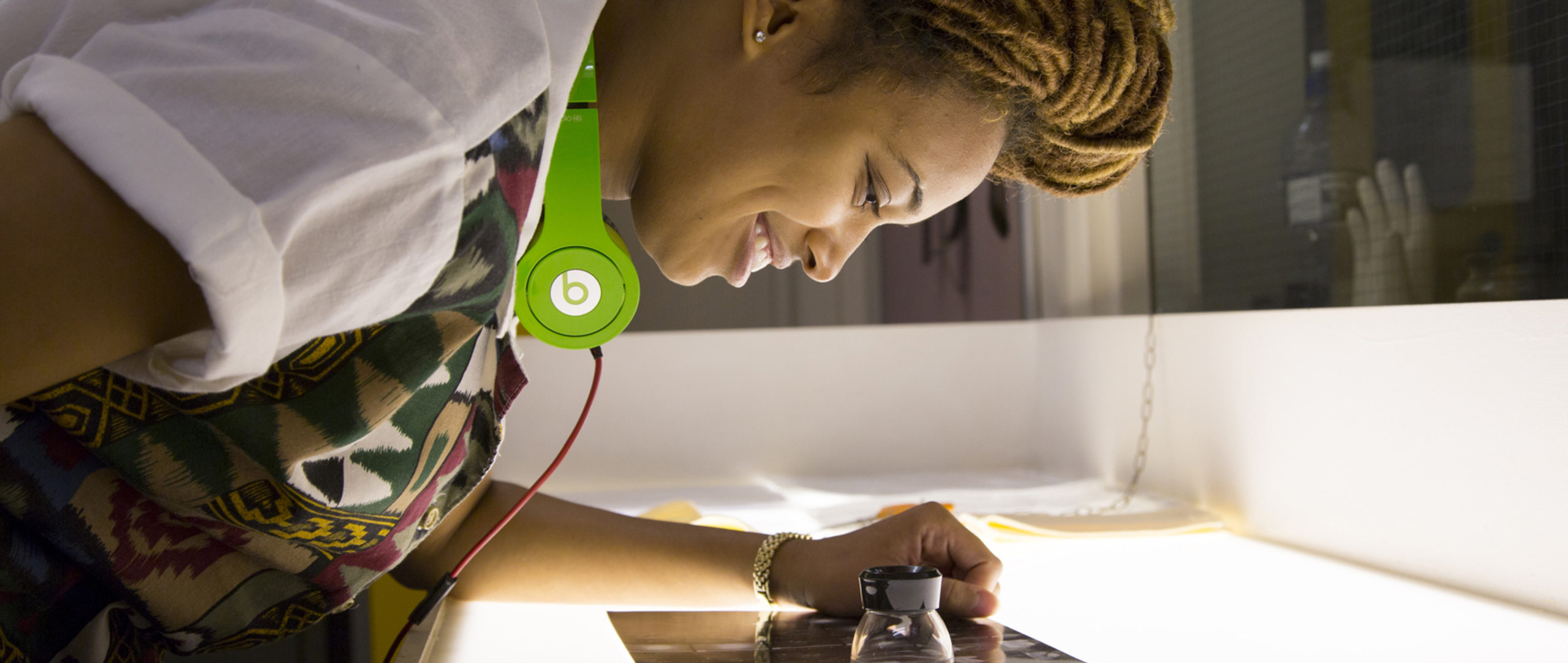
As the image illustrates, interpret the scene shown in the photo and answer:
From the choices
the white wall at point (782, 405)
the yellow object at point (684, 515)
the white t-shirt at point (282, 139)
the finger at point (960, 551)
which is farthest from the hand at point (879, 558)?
the white wall at point (782, 405)

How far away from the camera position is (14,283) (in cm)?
34

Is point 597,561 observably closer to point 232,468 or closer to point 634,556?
point 634,556

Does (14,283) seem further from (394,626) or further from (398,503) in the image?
(394,626)

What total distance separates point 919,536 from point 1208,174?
0.88m

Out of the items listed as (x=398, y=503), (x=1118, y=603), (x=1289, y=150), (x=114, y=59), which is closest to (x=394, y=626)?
(x=398, y=503)

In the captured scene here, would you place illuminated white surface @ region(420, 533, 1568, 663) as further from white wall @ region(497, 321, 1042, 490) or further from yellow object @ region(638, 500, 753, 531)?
white wall @ region(497, 321, 1042, 490)

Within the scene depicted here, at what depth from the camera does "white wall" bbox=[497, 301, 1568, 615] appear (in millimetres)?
911

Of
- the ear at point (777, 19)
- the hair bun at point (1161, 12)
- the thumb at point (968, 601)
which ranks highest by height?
the hair bun at point (1161, 12)

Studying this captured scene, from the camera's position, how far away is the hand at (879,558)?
845mm

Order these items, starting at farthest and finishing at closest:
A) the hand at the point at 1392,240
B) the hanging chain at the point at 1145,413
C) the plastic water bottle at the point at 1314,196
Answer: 1. the hanging chain at the point at 1145,413
2. the plastic water bottle at the point at 1314,196
3. the hand at the point at 1392,240

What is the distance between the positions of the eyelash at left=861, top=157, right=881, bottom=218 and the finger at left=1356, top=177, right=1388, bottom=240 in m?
0.64

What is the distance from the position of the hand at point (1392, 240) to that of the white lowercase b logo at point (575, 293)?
0.81 meters

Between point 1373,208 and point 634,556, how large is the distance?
848 millimetres

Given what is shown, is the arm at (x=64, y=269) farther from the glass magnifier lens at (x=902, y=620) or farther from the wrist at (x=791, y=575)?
the wrist at (x=791, y=575)
